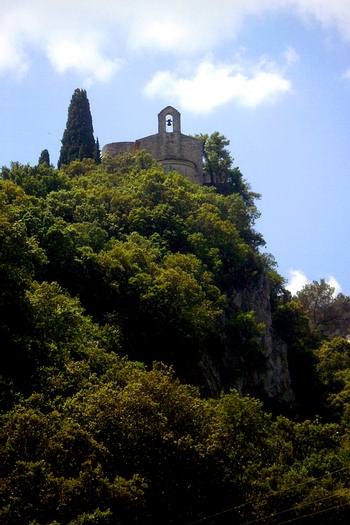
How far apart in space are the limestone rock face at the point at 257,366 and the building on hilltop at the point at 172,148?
56.7ft

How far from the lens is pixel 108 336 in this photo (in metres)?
34.9

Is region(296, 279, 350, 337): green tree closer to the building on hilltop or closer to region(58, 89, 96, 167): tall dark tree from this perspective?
the building on hilltop

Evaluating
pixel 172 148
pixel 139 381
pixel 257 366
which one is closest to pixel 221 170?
pixel 172 148

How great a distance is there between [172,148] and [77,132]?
7.81m

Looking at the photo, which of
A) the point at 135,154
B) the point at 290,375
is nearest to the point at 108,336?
the point at 290,375

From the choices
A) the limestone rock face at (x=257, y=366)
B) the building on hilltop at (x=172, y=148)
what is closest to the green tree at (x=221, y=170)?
the building on hilltop at (x=172, y=148)

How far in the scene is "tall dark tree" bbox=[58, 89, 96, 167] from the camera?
6544cm

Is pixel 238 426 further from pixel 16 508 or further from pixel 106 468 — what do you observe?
pixel 16 508

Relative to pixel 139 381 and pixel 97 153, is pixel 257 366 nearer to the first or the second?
pixel 139 381

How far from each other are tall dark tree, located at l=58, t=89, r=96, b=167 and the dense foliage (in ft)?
44.4

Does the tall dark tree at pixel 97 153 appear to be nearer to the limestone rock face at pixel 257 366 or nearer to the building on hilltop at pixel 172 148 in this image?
the building on hilltop at pixel 172 148

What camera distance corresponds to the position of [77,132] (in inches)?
2606

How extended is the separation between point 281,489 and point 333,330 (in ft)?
135

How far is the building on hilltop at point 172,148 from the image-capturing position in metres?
67.6
